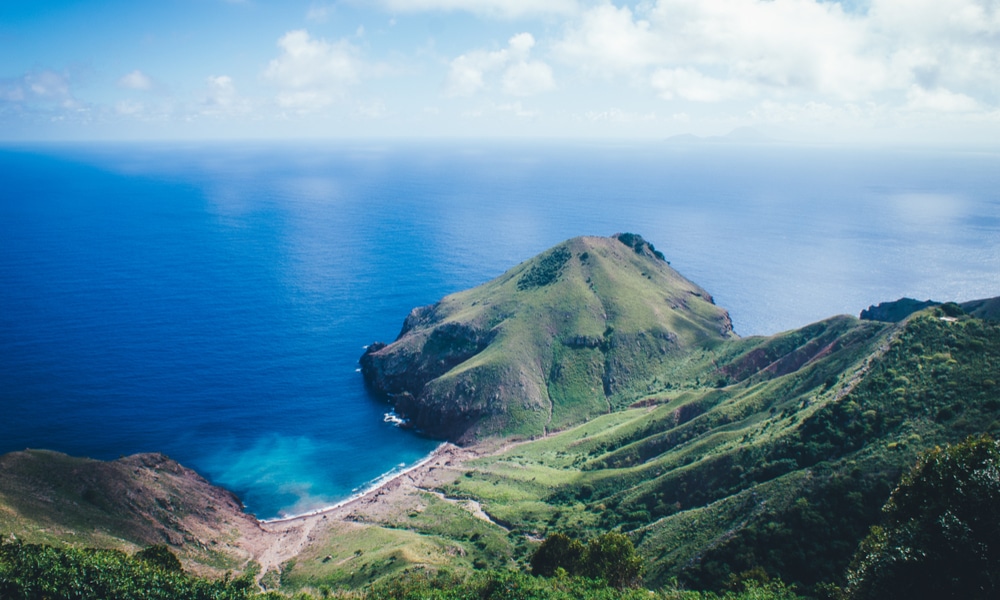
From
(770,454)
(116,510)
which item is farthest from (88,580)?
(770,454)

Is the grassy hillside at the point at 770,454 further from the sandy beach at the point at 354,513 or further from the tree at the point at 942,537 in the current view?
the tree at the point at 942,537

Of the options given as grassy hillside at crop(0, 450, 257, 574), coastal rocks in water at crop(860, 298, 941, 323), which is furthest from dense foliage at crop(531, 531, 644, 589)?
coastal rocks in water at crop(860, 298, 941, 323)

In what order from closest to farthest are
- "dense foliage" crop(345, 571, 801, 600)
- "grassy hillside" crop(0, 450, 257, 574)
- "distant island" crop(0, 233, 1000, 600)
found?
1. "dense foliage" crop(345, 571, 801, 600)
2. "distant island" crop(0, 233, 1000, 600)
3. "grassy hillside" crop(0, 450, 257, 574)

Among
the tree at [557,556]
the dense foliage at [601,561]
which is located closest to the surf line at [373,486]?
the tree at [557,556]

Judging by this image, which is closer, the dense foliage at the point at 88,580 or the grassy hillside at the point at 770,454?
the dense foliage at the point at 88,580

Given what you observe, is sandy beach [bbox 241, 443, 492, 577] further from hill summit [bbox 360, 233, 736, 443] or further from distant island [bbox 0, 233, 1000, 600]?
hill summit [bbox 360, 233, 736, 443]

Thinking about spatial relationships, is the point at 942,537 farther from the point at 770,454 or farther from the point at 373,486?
the point at 373,486
